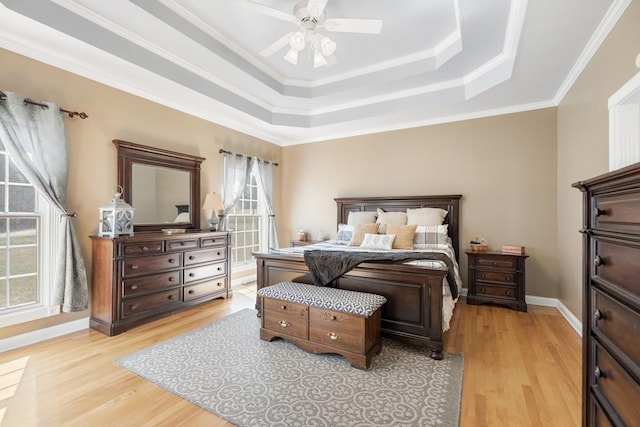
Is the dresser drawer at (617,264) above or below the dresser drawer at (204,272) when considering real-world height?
above

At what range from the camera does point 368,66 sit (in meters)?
3.67

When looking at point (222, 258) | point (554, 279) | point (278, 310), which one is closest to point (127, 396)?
point (278, 310)

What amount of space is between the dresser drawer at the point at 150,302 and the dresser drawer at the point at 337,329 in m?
1.87

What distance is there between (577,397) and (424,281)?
113 centimetres

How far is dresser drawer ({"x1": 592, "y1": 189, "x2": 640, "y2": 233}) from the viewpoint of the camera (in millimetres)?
895

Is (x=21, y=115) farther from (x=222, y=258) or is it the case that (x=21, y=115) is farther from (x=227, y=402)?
(x=227, y=402)

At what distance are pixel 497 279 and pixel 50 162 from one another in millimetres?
4893

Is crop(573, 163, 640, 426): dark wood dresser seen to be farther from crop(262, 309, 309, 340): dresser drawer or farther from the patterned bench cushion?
crop(262, 309, 309, 340): dresser drawer

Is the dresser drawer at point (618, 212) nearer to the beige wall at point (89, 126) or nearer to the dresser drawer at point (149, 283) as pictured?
the dresser drawer at point (149, 283)

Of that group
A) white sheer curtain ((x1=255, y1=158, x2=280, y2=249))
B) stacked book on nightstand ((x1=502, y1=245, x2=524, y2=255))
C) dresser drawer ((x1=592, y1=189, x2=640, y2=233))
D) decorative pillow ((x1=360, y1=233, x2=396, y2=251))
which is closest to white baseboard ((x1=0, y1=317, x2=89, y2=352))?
white sheer curtain ((x1=255, y1=158, x2=280, y2=249))

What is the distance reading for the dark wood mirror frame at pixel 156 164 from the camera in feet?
10.7

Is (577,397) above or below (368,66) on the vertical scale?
below

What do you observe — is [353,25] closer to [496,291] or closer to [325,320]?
[325,320]

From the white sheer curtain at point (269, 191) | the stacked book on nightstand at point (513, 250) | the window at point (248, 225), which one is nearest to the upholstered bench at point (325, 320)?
the stacked book on nightstand at point (513, 250)
